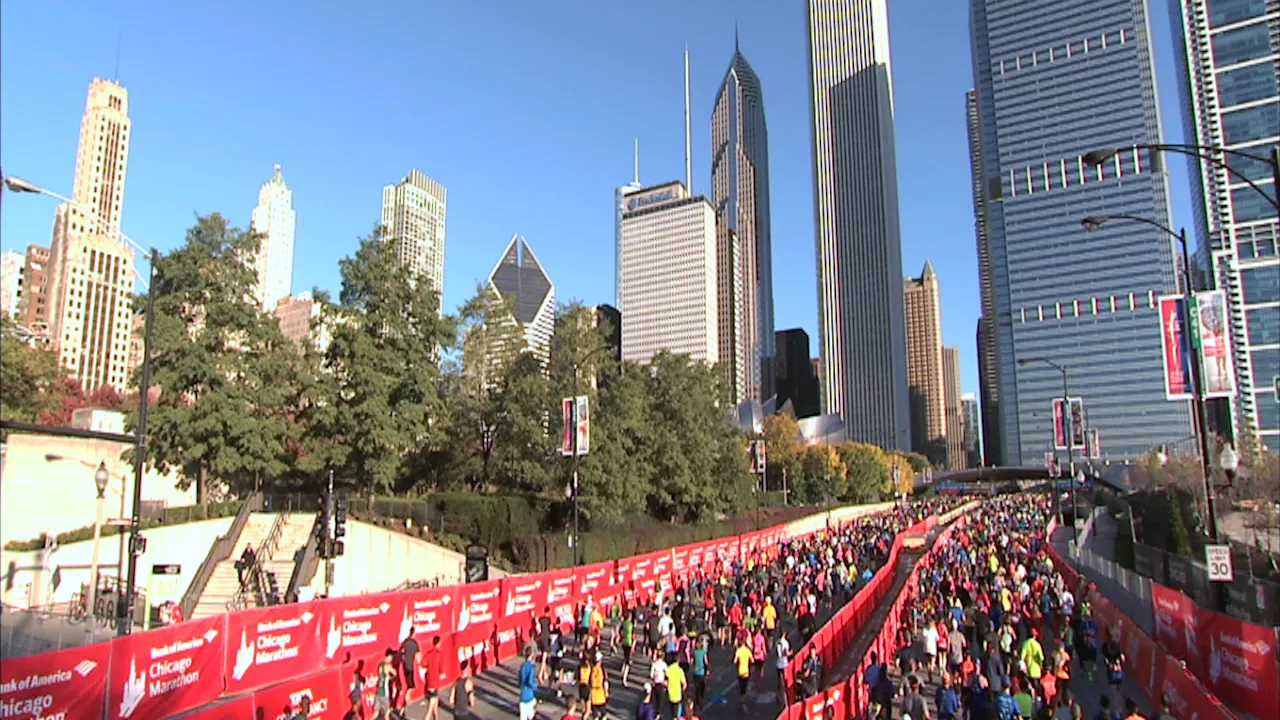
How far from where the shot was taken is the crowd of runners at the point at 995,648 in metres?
15.1

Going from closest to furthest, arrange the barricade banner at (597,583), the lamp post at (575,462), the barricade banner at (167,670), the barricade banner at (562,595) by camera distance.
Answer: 1. the barricade banner at (167,670)
2. the barricade banner at (562,595)
3. the barricade banner at (597,583)
4. the lamp post at (575,462)

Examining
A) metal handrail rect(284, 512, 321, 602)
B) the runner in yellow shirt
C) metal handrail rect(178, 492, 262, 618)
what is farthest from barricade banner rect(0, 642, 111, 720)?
metal handrail rect(284, 512, 321, 602)

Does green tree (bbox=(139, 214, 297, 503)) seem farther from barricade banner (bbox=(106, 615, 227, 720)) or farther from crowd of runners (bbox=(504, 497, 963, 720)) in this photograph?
barricade banner (bbox=(106, 615, 227, 720))

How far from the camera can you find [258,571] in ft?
95.6

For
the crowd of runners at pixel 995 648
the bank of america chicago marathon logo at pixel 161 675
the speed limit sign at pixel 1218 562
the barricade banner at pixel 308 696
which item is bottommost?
the crowd of runners at pixel 995 648

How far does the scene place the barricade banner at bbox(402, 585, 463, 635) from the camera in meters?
20.9

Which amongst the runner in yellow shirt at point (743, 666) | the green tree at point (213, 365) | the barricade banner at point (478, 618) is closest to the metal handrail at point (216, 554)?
the green tree at point (213, 365)

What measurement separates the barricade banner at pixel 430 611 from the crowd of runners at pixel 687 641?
238 centimetres

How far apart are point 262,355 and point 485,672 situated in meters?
21.7

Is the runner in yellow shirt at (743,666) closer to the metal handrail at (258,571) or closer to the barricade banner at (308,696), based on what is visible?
the barricade banner at (308,696)

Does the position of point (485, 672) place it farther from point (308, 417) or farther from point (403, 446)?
point (308, 417)

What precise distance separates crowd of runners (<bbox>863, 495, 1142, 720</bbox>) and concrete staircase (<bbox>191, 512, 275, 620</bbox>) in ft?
63.6

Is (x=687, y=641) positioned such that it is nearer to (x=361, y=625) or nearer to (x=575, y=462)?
(x=361, y=625)

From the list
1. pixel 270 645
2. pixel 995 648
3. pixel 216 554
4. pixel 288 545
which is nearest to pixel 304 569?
pixel 216 554
